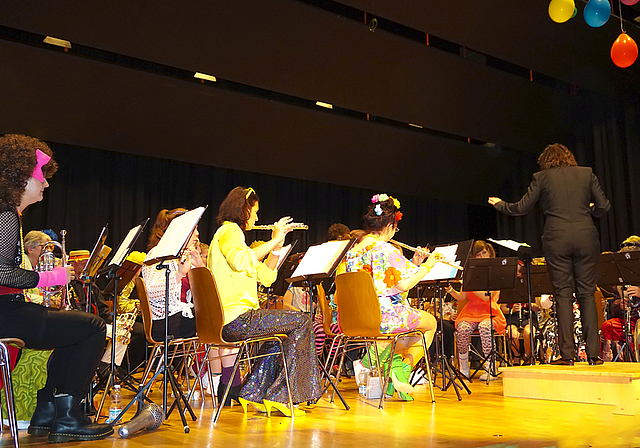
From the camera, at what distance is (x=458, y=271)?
4484 mm

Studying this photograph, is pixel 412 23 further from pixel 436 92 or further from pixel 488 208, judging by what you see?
pixel 488 208

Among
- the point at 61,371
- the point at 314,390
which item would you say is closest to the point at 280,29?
the point at 314,390

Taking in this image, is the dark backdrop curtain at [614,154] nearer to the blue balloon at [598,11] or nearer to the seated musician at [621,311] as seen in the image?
the seated musician at [621,311]

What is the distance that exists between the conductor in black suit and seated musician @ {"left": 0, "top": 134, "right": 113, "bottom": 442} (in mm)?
3037

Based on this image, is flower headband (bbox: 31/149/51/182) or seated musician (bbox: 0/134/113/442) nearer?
seated musician (bbox: 0/134/113/442)

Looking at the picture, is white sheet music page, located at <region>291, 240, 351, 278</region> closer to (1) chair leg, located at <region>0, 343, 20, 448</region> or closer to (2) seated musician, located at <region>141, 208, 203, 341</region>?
(2) seated musician, located at <region>141, 208, 203, 341</region>

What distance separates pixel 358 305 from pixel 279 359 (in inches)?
24.9

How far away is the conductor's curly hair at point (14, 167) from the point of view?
2.62 metres

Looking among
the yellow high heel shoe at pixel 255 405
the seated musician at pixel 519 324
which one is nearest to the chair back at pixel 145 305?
the yellow high heel shoe at pixel 255 405

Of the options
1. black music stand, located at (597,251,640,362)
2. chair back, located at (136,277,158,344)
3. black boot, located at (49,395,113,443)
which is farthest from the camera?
black music stand, located at (597,251,640,362)

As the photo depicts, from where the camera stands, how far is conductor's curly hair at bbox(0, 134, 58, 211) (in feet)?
8.59

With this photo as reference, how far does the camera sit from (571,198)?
4164mm

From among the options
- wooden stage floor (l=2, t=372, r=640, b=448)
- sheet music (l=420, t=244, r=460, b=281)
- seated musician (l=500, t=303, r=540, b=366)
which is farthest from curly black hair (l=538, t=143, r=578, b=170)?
seated musician (l=500, t=303, r=540, b=366)

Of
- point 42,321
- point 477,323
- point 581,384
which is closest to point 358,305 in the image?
point 581,384
